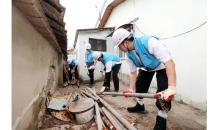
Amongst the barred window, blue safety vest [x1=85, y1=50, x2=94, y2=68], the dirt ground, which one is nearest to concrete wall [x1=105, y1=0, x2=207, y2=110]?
the dirt ground

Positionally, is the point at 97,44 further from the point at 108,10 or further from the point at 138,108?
the point at 138,108

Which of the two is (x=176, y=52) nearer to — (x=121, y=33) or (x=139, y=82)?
(x=139, y=82)

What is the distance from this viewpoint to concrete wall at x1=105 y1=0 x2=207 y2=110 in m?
2.52

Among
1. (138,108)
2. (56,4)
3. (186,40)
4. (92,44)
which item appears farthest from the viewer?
(92,44)

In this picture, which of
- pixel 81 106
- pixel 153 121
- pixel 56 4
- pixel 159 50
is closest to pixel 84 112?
pixel 81 106

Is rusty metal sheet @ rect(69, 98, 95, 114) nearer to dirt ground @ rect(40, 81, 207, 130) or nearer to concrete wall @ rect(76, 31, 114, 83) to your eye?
dirt ground @ rect(40, 81, 207, 130)

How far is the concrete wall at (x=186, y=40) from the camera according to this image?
252 centimetres

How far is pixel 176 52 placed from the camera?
3.19 meters

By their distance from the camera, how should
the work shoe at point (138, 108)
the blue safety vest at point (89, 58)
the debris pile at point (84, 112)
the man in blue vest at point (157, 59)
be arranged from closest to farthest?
the man in blue vest at point (157, 59), the debris pile at point (84, 112), the work shoe at point (138, 108), the blue safety vest at point (89, 58)

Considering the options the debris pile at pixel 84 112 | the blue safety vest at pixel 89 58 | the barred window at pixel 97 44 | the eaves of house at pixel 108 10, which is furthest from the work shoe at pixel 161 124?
the eaves of house at pixel 108 10

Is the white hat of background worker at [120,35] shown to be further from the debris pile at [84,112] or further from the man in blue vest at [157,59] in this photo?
the debris pile at [84,112]

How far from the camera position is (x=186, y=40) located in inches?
114
